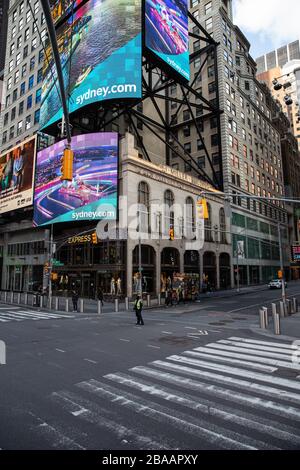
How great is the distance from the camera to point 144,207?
36344 millimetres

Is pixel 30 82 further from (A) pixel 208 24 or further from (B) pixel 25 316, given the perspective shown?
(B) pixel 25 316

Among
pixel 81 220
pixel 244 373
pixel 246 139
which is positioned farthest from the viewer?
pixel 246 139

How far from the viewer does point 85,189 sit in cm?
3459

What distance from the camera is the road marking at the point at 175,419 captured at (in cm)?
481

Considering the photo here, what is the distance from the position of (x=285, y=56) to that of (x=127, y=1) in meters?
186

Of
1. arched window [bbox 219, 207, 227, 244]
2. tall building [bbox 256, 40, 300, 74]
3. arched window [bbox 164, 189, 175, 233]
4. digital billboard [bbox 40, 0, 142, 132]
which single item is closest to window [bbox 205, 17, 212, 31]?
digital billboard [bbox 40, 0, 142, 132]

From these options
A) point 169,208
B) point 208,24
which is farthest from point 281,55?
point 169,208

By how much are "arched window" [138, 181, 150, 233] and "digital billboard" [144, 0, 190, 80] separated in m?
16.5

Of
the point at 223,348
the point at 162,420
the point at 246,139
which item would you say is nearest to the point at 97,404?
the point at 162,420

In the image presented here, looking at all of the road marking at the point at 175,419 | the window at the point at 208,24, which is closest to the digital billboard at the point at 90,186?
the road marking at the point at 175,419

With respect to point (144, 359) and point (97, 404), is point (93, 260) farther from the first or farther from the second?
point (97, 404)

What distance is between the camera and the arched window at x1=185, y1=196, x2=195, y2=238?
143 ft

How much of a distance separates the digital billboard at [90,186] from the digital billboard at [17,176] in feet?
23.7

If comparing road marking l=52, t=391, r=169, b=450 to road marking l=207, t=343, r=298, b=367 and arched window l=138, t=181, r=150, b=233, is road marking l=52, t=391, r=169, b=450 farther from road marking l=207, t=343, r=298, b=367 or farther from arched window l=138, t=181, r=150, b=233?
arched window l=138, t=181, r=150, b=233
